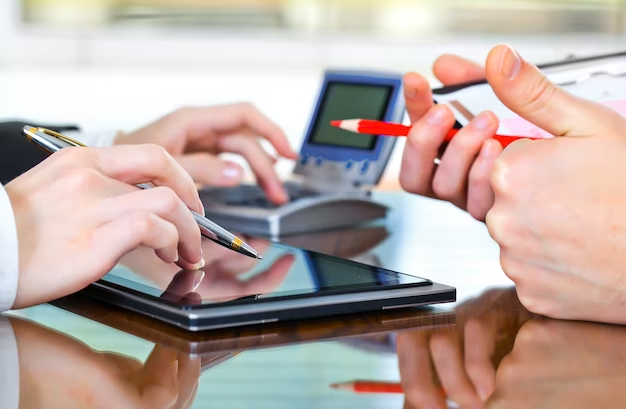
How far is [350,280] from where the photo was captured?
663mm

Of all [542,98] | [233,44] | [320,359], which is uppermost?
[542,98]

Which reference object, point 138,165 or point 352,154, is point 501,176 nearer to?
point 138,165

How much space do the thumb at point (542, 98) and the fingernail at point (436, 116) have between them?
197 mm

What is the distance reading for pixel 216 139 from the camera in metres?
1.32

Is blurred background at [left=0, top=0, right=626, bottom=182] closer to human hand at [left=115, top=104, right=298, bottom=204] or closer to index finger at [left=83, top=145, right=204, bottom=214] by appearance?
human hand at [left=115, top=104, right=298, bottom=204]

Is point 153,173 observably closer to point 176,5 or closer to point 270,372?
point 270,372

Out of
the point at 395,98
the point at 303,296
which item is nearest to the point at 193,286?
the point at 303,296

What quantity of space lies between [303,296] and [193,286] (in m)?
0.08

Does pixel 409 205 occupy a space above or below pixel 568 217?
below

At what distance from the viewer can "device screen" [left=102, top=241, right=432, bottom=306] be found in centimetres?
62

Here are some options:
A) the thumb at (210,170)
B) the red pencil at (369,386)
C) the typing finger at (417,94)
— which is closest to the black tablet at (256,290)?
the red pencil at (369,386)

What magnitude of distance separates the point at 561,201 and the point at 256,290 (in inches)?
8.9

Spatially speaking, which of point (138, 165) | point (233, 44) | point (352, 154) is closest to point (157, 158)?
point (138, 165)

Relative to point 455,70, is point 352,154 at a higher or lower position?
lower
